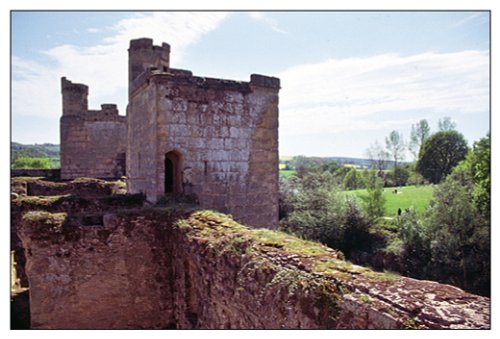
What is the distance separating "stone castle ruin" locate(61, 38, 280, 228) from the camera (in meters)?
9.47

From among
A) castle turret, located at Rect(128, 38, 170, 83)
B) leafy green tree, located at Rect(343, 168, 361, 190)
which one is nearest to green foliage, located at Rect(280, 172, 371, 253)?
castle turret, located at Rect(128, 38, 170, 83)

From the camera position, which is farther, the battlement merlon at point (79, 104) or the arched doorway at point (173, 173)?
the battlement merlon at point (79, 104)

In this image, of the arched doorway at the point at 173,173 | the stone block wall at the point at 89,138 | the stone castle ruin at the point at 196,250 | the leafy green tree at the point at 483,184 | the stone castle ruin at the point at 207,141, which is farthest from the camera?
the leafy green tree at the point at 483,184

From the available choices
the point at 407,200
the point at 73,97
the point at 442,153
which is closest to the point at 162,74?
the point at 73,97

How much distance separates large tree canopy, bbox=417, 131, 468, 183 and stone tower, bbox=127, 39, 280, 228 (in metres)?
44.8

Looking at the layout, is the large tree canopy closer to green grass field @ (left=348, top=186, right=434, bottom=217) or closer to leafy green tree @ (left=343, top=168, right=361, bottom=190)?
green grass field @ (left=348, top=186, right=434, bottom=217)

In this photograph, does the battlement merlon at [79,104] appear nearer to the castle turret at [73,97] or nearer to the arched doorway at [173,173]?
the castle turret at [73,97]

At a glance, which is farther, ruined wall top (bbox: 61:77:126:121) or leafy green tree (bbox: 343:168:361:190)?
leafy green tree (bbox: 343:168:361:190)

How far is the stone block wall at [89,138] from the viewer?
2245 cm

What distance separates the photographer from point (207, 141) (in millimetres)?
9977

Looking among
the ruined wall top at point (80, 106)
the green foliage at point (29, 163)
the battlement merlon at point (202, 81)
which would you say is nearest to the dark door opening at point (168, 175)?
the battlement merlon at point (202, 81)

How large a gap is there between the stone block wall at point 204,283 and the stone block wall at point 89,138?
1602 centimetres

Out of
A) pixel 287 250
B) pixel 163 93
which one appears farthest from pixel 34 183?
pixel 287 250

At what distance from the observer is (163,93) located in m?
9.33
